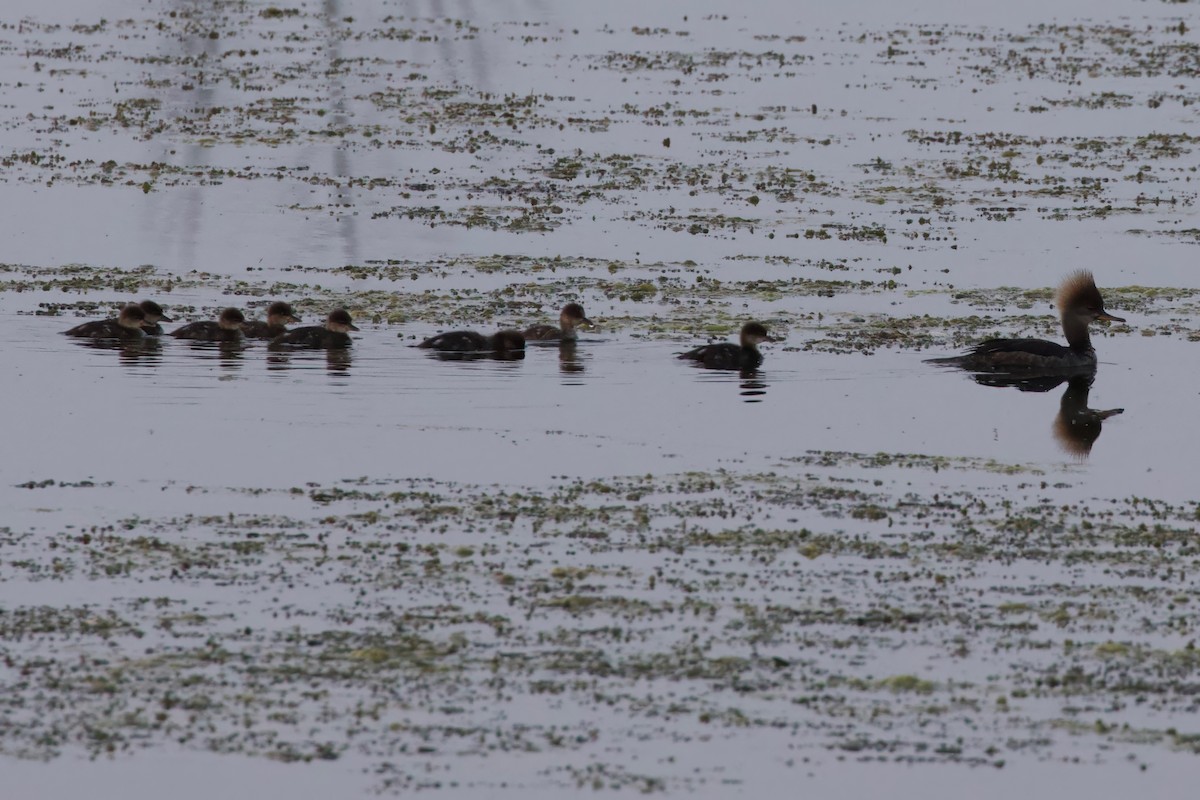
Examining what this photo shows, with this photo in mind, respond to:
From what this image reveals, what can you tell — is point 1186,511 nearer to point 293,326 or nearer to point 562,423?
point 562,423

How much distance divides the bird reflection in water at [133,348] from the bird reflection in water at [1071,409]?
6.92 m

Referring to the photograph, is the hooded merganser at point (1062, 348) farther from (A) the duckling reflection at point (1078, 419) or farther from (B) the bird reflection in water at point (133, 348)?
(B) the bird reflection in water at point (133, 348)

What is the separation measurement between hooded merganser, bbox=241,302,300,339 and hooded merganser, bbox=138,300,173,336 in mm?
773

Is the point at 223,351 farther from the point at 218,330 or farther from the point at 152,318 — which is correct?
the point at 152,318

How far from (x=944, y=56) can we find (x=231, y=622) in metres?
33.8

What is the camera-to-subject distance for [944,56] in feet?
136

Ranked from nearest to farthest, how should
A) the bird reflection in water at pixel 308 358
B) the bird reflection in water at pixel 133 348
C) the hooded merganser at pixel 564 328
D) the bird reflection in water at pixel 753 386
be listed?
the bird reflection in water at pixel 753 386 → the bird reflection in water at pixel 133 348 → the bird reflection in water at pixel 308 358 → the hooded merganser at pixel 564 328

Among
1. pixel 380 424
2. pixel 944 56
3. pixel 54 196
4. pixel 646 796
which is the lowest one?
pixel 646 796

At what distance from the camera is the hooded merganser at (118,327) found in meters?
17.8

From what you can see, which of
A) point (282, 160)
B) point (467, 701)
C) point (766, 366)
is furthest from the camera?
point (282, 160)

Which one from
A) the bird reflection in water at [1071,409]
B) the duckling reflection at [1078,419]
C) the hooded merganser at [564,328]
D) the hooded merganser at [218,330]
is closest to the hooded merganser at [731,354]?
the hooded merganser at [564,328]

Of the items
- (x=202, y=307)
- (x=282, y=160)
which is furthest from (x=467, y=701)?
(x=282, y=160)

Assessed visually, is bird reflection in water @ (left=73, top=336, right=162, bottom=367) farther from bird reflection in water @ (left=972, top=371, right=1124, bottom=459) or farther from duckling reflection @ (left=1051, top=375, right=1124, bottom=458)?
duckling reflection @ (left=1051, top=375, right=1124, bottom=458)

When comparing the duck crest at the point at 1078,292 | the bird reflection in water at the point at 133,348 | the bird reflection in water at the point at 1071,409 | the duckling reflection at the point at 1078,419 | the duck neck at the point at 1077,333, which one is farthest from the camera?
the duck crest at the point at 1078,292
